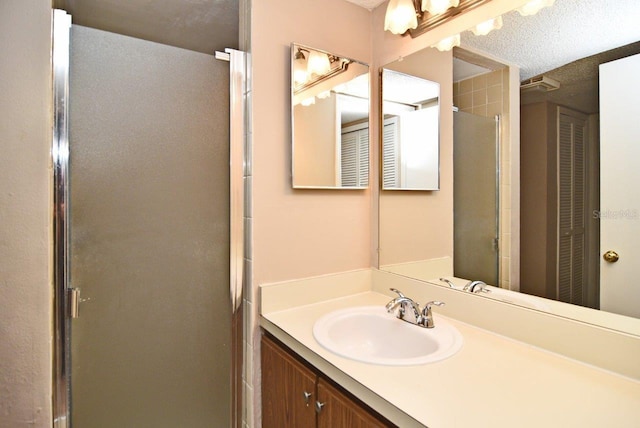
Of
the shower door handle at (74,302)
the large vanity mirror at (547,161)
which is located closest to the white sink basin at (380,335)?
the large vanity mirror at (547,161)

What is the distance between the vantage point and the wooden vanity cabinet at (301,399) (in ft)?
2.97

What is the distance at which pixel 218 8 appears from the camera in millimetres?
1465

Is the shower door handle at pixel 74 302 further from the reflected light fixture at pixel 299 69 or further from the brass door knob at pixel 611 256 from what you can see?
the brass door knob at pixel 611 256

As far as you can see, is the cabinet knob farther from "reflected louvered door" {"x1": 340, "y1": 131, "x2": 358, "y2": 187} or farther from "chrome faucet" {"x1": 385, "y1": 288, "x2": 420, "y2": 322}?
"reflected louvered door" {"x1": 340, "y1": 131, "x2": 358, "y2": 187}

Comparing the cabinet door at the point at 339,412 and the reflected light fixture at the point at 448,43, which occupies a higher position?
the reflected light fixture at the point at 448,43

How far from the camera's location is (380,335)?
132 cm

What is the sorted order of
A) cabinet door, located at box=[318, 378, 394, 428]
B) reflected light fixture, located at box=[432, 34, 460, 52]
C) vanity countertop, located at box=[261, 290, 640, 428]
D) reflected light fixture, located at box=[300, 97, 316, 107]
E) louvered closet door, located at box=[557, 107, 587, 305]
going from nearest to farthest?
vanity countertop, located at box=[261, 290, 640, 428], cabinet door, located at box=[318, 378, 394, 428], louvered closet door, located at box=[557, 107, 587, 305], reflected light fixture, located at box=[432, 34, 460, 52], reflected light fixture, located at box=[300, 97, 316, 107]

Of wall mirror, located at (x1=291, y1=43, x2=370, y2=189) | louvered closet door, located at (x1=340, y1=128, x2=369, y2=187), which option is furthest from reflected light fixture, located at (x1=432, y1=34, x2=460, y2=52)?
louvered closet door, located at (x1=340, y1=128, x2=369, y2=187)

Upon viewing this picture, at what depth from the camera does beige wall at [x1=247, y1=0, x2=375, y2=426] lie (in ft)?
4.44

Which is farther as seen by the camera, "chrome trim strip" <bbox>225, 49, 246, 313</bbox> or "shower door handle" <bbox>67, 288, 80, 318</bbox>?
"chrome trim strip" <bbox>225, 49, 246, 313</bbox>

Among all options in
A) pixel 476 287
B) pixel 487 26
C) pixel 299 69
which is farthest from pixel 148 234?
pixel 487 26

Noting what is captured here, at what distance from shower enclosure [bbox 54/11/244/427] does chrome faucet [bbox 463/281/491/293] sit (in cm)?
91

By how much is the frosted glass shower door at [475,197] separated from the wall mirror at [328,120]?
1.40ft

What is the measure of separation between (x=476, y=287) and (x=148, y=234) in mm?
1244
